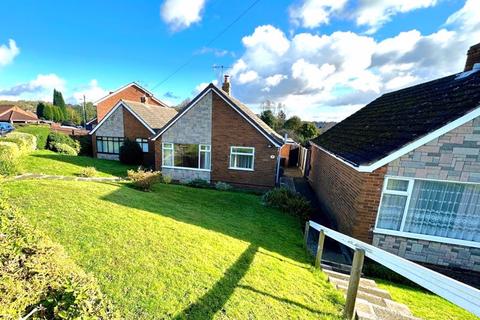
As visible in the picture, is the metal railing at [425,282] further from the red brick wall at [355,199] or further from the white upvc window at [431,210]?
the white upvc window at [431,210]

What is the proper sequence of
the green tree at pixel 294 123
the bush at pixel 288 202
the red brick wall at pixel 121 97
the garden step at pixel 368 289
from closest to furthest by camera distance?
the garden step at pixel 368 289
the bush at pixel 288 202
the red brick wall at pixel 121 97
the green tree at pixel 294 123

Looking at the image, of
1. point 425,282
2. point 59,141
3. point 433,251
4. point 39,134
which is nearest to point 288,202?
point 433,251

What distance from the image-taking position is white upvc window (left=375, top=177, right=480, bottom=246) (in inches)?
242

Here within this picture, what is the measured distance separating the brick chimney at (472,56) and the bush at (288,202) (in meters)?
8.12

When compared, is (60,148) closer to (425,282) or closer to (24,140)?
(24,140)

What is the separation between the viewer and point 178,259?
161 inches

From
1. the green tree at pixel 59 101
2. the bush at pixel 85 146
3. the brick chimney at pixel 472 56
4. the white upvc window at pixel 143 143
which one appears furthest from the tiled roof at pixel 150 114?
the green tree at pixel 59 101

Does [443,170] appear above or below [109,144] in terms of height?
above

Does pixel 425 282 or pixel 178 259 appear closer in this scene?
pixel 425 282

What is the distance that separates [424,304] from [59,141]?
2726cm

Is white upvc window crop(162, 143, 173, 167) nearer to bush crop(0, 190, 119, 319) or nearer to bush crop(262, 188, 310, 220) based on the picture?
bush crop(262, 188, 310, 220)

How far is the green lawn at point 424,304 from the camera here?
4.46 m

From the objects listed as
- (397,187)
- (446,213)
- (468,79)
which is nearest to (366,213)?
(397,187)

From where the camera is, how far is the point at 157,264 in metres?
3.83
